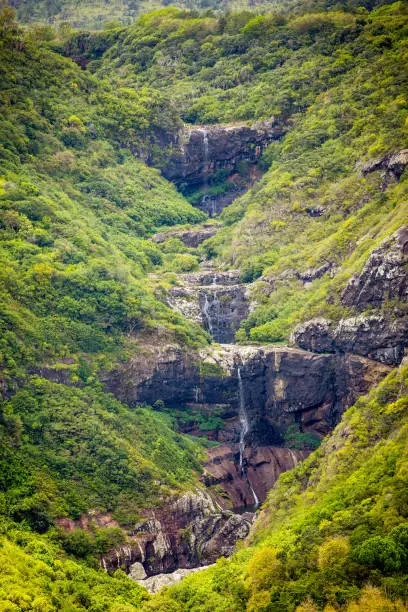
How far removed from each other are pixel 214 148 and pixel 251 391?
128ft

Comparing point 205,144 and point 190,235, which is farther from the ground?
point 205,144

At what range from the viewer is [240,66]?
4587 inches

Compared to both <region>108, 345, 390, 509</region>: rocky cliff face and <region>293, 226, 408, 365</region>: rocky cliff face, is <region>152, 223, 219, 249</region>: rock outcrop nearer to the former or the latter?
<region>108, 345, 390, 509</region>: rocky cliff face

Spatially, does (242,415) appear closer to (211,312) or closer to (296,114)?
(211,312)

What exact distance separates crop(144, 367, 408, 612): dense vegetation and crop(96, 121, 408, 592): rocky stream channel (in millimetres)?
5316

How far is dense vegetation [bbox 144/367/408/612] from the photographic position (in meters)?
44.3

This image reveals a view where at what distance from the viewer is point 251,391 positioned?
76.1 metres

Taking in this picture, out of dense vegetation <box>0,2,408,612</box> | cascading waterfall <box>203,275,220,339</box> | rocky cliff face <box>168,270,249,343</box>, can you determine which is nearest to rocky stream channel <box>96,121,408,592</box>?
dense vegetation <box>0,2,408,612</box>

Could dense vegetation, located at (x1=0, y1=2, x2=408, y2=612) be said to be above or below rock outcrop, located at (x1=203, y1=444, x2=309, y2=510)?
above

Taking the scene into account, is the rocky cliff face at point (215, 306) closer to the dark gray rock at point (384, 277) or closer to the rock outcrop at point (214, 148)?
the dark gray rock at point (384, 277)

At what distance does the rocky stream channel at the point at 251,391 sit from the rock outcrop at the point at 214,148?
2902 cm

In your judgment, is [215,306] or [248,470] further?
[215,306]

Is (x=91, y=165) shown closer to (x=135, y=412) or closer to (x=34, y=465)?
(x=135, y=412)

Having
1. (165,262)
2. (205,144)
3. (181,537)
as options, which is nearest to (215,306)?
(165,262)
